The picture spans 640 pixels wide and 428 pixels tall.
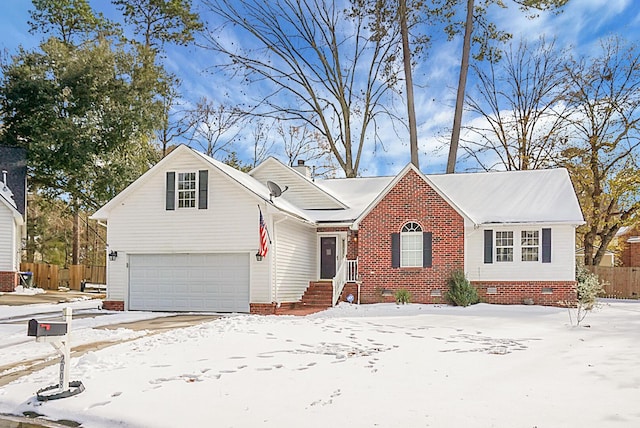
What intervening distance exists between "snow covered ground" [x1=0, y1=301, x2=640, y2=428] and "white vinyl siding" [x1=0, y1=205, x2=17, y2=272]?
1417 cm

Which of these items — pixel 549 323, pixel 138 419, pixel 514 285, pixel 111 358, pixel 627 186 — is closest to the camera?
pixel 138 419

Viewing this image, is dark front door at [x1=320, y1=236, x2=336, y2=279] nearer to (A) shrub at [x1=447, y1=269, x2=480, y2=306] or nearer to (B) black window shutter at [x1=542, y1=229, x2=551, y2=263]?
(A) shrub at [x1=447, y1=269, x2=480, y2=306]

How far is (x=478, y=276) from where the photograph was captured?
20094mm

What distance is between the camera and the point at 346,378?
8125 millimetres

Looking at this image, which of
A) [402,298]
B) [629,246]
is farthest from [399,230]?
[629,246]

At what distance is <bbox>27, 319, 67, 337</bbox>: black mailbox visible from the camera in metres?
7.25

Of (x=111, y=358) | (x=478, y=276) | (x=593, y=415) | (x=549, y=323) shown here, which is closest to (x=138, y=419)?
(x=111, y=358)

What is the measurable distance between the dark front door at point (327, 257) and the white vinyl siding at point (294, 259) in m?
0.33

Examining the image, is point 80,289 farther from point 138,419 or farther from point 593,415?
point 593,415

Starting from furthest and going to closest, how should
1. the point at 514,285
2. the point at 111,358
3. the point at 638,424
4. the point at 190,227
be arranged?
the point at 514,285
the point at 190,227
the point at 111,358
the point at 638,424

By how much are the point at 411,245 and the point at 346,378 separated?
12.1m

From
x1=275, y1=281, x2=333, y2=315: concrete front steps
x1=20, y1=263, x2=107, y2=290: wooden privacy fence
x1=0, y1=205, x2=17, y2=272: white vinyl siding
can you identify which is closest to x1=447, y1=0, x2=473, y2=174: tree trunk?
x1=275, y1=281, x2=333, y2=315: concrete front steps

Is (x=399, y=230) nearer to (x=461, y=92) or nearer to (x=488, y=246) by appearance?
(x=488, y=246)

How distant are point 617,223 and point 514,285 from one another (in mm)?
12231
